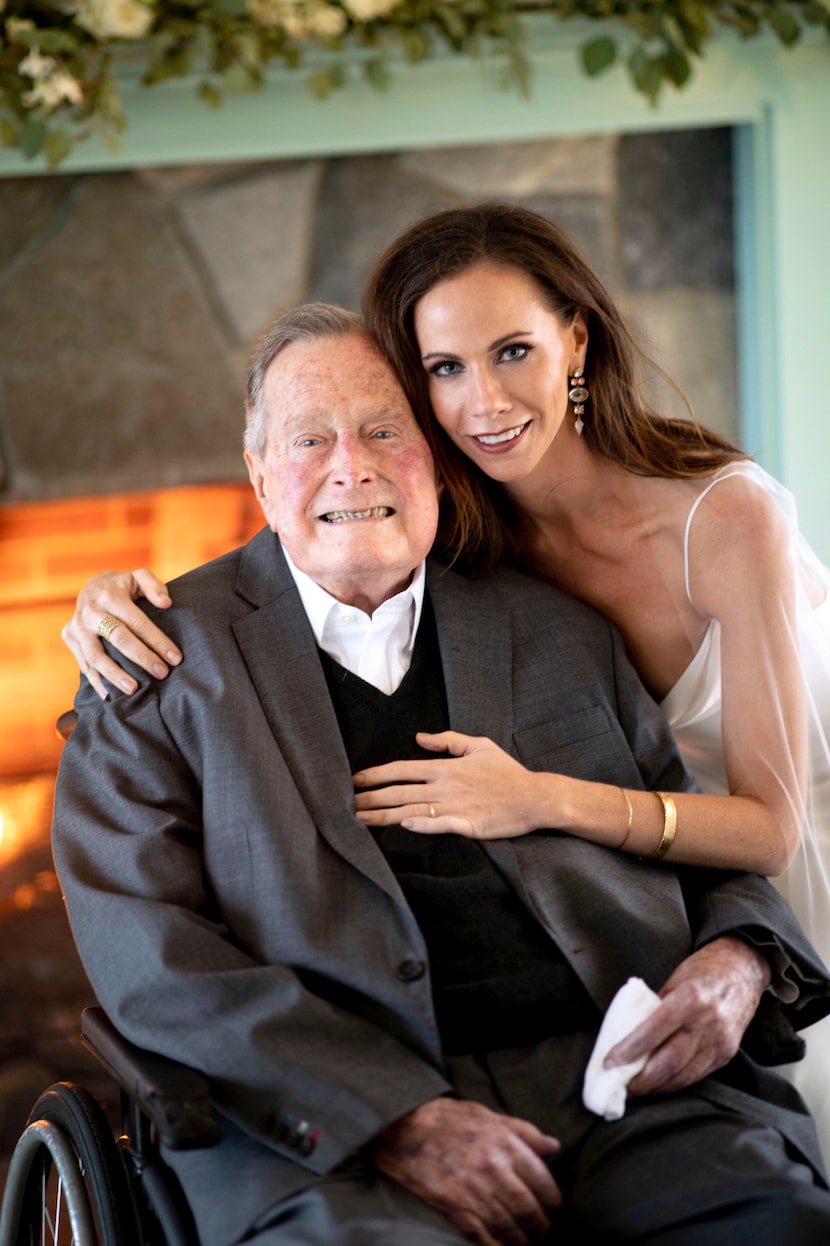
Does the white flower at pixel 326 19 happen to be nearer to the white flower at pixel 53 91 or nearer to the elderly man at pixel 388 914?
the white flower at pixel 53 91

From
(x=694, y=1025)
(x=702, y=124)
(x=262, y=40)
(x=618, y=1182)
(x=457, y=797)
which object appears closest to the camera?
(x=618, y=1182)

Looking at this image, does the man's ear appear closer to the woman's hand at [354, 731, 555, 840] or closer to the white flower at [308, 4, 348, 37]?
the woman's hand at [354, 731, 555, 840]

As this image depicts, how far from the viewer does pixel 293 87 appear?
3.73 meters

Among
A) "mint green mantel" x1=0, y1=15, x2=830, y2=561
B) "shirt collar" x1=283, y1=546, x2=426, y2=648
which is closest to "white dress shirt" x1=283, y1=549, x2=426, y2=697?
"shirt collar" x1=283, y1=546, x2=426, y2=648

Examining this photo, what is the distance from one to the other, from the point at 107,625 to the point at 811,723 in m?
1.22

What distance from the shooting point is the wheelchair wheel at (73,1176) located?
1430mm

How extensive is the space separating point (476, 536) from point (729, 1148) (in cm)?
101

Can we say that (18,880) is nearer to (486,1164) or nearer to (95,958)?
(95,958)

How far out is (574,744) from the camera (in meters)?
1.86

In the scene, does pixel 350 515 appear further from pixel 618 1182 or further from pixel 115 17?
pixel 115 17

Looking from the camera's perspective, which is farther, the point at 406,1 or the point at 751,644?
the point at 406,1

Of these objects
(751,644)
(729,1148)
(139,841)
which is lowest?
(729,1148)

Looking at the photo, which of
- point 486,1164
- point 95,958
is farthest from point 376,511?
point 486,1164

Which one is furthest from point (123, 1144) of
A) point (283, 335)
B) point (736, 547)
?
point (736, 547)
